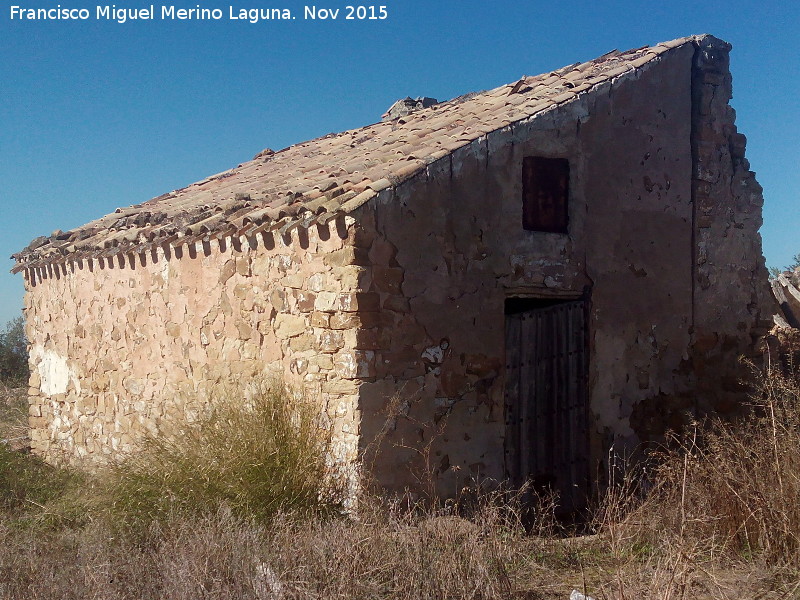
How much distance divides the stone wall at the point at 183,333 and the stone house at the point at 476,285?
2 centimetres

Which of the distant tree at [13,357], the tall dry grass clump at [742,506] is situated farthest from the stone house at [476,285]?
the distant tree at [13,357]

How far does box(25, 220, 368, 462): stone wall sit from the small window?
1.69m

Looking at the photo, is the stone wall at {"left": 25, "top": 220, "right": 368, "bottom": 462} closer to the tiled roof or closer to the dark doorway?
the tiled roof

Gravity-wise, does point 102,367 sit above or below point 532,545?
above

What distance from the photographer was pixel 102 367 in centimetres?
852

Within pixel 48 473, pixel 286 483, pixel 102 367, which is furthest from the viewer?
pixel 102 367

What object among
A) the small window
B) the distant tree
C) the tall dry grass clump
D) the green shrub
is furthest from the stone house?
the distant tree

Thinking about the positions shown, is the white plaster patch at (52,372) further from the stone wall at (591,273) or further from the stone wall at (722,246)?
the stone wall at (722,246)

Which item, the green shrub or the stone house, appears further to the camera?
the stone house

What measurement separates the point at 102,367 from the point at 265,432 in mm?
3736

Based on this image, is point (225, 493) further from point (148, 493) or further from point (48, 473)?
point (48, 473)

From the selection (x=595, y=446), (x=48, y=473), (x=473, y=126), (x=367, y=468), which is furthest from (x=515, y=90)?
(x=48, y=473)

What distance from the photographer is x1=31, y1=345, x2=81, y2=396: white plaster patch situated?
30.6 ft

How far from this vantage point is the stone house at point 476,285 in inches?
227
